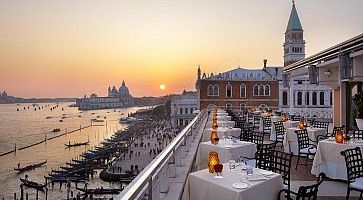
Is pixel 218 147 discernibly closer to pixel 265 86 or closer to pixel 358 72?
pixel 358 72

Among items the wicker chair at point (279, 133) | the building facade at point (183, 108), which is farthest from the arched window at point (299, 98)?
the wicker chair at point (279, 133)

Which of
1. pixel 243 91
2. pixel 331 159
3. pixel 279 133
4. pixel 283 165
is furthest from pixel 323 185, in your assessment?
pixel 243 91

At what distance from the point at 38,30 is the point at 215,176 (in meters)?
36.4

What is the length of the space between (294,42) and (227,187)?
57271mm

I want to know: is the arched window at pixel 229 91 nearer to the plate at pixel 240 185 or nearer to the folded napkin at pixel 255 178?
the folded napkin at pixel 255 178

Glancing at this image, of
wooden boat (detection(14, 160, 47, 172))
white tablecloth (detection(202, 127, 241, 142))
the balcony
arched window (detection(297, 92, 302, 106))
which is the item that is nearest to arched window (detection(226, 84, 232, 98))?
arched window (detection(297, 92, 302, 106))

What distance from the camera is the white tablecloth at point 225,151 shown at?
19.4 ft

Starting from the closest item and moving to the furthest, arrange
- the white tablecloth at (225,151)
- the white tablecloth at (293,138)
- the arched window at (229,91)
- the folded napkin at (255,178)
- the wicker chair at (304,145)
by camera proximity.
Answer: the folded napkin at (255,178) → the white tablecloth at (225,151) → the wicker chair at (304,145) → the white tablecloth at (293,138) → the arched window at (229,91)

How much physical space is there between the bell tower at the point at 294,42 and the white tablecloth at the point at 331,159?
52.0 m

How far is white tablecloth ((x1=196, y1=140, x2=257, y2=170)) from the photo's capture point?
5925 millimetres

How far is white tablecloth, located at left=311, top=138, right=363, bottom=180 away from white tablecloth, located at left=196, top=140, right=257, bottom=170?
4.11 ft

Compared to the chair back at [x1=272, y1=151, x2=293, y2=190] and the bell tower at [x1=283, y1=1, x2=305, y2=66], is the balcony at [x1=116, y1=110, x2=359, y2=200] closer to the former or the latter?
the chair back at [x1=272, y1=151, x2=293, y2=190]

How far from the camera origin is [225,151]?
595 cm

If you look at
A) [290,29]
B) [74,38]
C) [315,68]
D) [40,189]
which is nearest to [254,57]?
[290,29]
